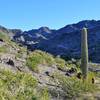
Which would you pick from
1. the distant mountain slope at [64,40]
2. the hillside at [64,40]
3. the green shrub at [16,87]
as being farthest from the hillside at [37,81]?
the hillside at [64,40]

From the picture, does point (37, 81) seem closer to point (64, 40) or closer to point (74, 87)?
point (74, 87)

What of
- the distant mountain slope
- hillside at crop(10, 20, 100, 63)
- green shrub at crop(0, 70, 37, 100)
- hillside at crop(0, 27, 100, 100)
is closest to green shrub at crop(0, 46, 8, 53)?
hillside at crop(0, 27, 100, 100)

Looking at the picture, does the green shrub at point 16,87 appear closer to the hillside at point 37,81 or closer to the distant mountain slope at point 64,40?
the hillside at point 37,81

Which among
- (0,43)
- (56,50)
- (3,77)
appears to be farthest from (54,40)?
(3,77)

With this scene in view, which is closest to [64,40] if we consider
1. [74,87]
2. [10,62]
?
[10,62]

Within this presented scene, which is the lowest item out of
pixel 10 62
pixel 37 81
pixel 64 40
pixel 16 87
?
pixel 16 87

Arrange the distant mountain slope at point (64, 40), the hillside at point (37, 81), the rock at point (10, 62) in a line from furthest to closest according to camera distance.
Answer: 1. the distant mountain slope at point (64, 40)
2. the rock at point (10, 62)
3. the hillside at point (37, 81)

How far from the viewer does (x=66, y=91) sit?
15.4 metres

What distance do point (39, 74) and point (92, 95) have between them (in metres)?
3.06

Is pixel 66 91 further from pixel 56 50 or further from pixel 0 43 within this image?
pixel 56 50

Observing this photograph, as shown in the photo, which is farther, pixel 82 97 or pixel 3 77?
pixel 82 97

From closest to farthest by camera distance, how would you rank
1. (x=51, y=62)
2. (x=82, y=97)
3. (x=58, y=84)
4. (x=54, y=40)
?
(x=82, y=97)
(x=58, y=84)
(x=51, y=62)
(x=54, y=40)

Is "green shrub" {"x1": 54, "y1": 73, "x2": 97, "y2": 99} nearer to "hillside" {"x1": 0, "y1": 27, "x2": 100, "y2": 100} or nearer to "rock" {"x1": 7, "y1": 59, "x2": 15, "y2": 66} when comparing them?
"hillside" {"x1": 0, "y1": 27, "x2": 100, "y2": 100}

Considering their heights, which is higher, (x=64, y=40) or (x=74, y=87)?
(x=64, y=40)
